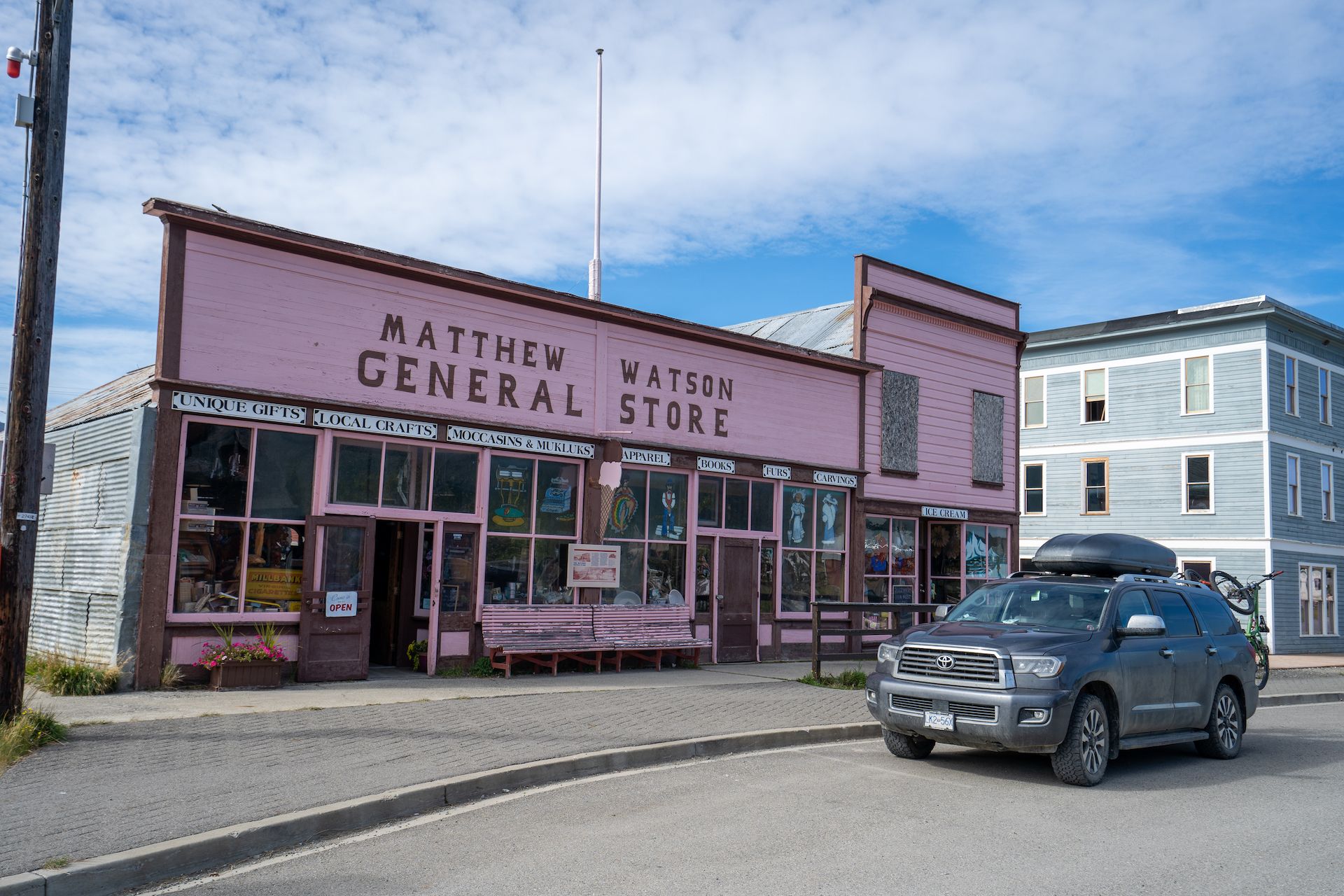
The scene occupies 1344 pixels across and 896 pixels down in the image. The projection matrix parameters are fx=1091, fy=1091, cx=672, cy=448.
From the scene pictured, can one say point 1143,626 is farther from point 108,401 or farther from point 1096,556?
point 108,401

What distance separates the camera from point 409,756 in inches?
355

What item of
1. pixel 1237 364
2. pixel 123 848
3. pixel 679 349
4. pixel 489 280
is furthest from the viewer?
pixel 1237 364

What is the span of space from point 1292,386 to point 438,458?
1114 inches

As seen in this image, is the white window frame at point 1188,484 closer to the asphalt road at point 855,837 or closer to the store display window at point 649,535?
the store display window at point 649,535

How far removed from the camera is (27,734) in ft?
28.7

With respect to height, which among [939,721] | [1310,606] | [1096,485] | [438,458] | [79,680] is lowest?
[79,680]

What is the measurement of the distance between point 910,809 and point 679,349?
36.6 feet

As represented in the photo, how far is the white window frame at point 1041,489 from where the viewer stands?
1433 inches

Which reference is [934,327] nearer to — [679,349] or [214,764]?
[679,349]

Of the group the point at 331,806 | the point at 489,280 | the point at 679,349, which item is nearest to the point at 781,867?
the point at 331,806

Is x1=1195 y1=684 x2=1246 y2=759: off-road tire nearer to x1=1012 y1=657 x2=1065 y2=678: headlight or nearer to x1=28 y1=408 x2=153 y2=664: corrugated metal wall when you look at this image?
x1=1012 y1=657 x2=1065 y2=678: headlight

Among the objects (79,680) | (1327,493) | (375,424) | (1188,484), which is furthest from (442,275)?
(1327,493)

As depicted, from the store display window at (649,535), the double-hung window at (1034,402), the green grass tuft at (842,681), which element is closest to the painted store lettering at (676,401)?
the store display window at (649,535)

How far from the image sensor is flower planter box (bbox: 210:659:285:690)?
494 inches
